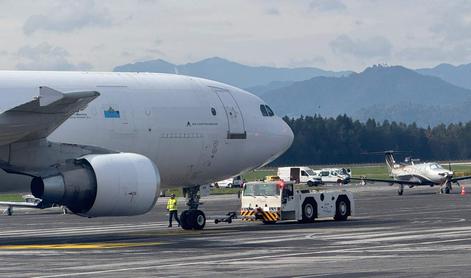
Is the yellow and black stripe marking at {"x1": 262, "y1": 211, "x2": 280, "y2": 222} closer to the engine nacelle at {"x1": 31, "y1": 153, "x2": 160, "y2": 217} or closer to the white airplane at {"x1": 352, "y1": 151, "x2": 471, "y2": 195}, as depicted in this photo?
the engine nacelle at {"x1": 31, "y1": 153, "x2": 160, "y2": 217}

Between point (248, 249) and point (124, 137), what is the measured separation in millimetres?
7229

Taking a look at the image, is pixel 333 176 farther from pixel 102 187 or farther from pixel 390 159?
pixel 102 187

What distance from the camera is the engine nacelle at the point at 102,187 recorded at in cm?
3241

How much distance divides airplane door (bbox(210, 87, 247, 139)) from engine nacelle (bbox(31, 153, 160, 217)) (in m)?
7.39

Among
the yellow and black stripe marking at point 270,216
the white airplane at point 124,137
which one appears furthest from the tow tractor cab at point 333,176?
the white airplane at point 124,137

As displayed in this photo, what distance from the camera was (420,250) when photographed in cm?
2984

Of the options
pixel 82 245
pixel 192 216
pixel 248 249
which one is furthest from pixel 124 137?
pixel 248 249

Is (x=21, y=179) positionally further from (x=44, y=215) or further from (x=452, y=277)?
(x=44, y=215)

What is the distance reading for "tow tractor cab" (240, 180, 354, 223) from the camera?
48.0 metres

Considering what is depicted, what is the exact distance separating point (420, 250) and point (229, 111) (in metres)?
12.0

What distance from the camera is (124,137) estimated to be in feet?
120

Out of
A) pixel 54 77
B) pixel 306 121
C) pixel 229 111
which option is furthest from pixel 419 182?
pixel 306 121

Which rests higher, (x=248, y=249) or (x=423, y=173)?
(x=423, y=173)

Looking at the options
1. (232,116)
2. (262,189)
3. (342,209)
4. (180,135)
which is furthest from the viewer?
(342,209)
